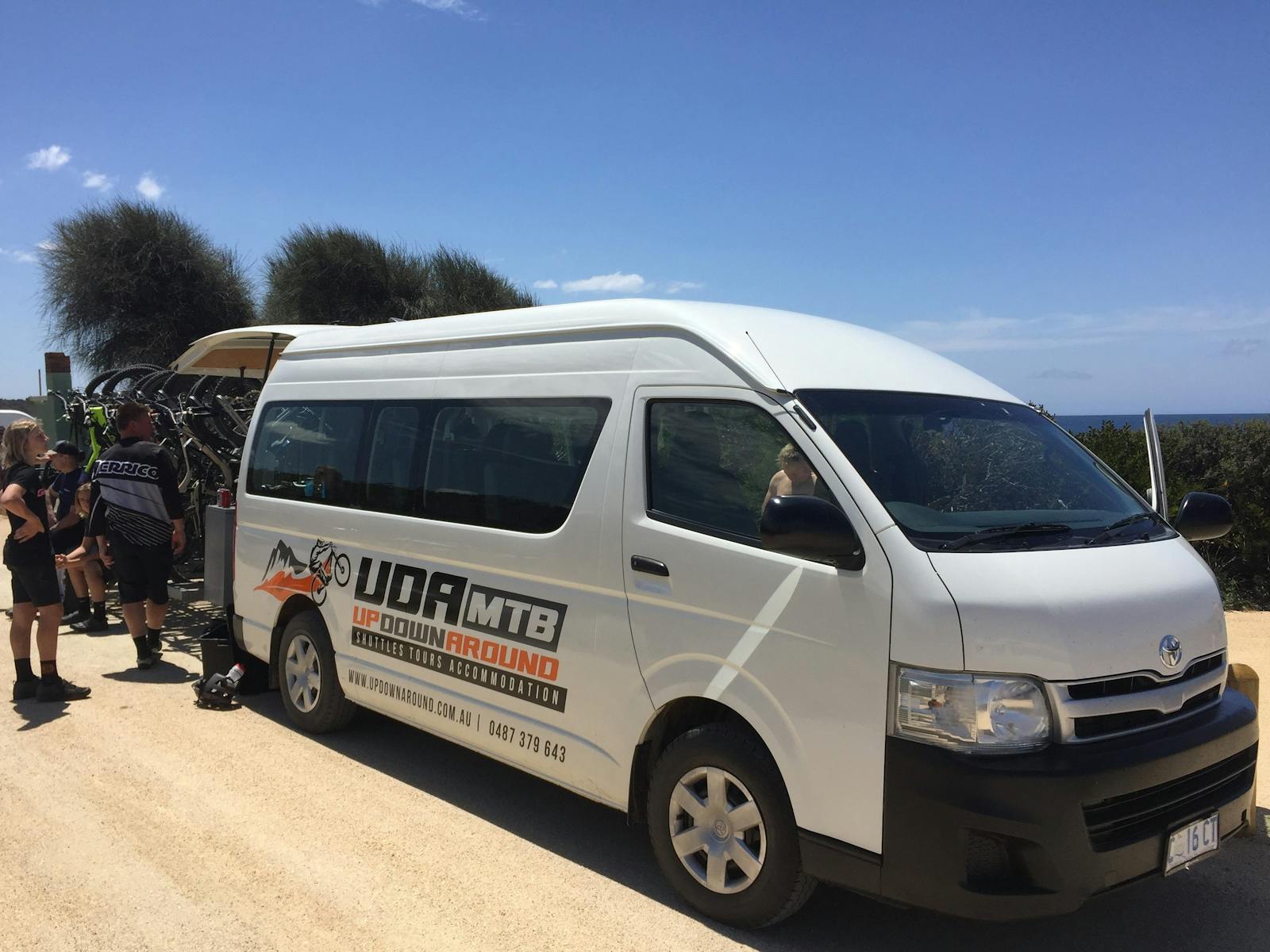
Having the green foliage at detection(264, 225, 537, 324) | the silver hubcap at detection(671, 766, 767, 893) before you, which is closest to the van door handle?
the silver hubcap at detection(671, 766, 767, 893)

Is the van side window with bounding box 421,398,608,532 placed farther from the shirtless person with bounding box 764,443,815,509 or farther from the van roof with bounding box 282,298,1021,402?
the shirtless person with bounding box 764,443,815,509

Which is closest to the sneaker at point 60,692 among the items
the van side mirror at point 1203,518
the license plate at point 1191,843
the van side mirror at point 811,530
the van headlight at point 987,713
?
the van side mirror at point 811,530

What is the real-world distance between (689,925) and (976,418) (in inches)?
95.4

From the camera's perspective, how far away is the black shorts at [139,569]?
25.0 feet

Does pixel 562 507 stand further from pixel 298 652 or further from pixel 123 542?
pixel 123 542

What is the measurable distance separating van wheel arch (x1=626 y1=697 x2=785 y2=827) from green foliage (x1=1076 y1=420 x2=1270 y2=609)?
777 centimetres

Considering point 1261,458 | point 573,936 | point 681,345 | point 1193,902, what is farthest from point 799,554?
point 1261,458

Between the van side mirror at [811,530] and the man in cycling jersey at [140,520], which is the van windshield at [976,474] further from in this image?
the man in cycling jersey at [140,520]

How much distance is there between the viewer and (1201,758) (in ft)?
11.0

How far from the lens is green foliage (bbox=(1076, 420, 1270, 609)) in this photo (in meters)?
10.3

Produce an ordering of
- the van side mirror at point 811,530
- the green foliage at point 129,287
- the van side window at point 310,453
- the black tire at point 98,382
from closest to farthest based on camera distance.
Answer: the van side mirror at point 811,530
the van side window at point 310,453
the black tire at point 98,382
the green foliage at point 129,287

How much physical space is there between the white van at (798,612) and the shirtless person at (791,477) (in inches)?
0.4

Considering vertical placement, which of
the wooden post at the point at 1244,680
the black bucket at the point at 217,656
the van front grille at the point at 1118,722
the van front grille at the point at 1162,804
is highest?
the van front grille at the point at 1118,722

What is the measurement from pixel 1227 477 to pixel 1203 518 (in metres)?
7.66
